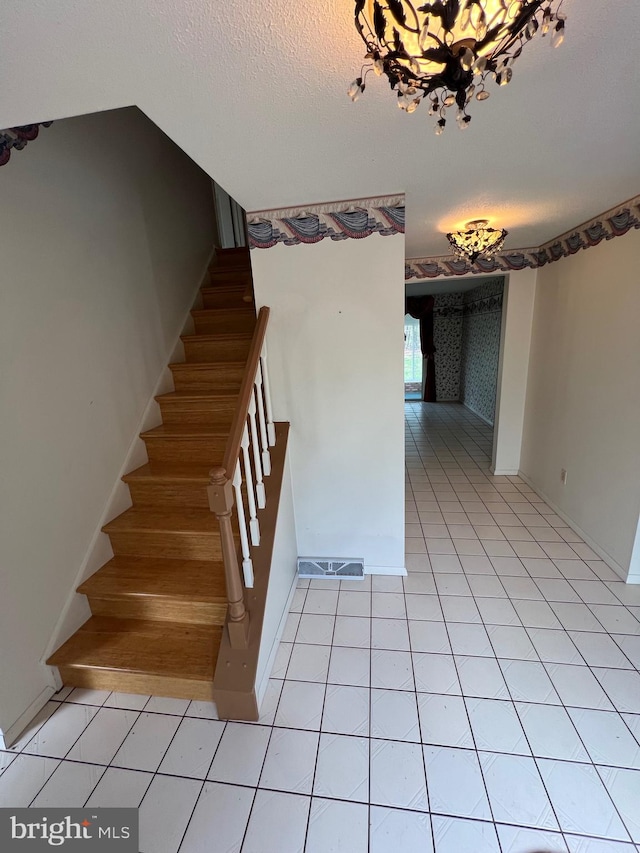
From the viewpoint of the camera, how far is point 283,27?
868 mm

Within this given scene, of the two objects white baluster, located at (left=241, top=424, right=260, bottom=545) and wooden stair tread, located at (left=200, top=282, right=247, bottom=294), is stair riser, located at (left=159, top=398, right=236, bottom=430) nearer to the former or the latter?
white baluster, located at (left=241, top=424, right=260, bottom=545)

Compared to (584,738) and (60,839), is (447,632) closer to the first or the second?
(584,738)

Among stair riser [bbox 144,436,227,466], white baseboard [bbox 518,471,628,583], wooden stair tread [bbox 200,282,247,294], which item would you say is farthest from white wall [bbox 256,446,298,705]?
white baseboard [bbox 518,471,628,583]

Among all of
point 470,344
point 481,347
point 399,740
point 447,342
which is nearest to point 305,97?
point 399,740

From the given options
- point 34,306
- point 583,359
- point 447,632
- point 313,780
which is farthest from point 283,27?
point 583,359

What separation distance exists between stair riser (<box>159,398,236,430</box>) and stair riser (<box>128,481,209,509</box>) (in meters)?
0.49

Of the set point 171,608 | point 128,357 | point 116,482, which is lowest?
point 171,608

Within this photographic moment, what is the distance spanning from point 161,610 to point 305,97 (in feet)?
7.06

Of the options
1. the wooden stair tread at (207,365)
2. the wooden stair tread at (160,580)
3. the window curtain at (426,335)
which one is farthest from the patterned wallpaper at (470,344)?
the wooden stair tread at (160,580)

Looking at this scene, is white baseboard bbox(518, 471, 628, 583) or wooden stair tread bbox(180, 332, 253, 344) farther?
wooden stair tread bbox(180, 332, 253, 344)

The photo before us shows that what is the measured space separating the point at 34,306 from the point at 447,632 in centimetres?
254

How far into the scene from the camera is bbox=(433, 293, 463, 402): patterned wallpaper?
730cm

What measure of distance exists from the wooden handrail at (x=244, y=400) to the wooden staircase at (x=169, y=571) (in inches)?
23.7

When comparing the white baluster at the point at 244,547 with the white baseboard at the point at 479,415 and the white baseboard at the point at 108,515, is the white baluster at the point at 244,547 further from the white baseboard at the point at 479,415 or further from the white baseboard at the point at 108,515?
the white baseboard at the point at 479,415
